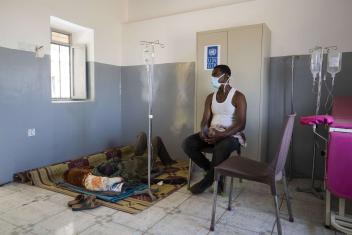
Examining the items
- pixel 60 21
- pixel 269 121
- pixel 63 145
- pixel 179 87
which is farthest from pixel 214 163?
pixel 60 21

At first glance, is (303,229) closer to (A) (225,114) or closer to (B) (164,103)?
(A) (225,114)

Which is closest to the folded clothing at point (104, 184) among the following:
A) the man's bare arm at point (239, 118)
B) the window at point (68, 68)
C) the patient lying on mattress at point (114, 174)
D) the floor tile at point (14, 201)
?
the patient lying on mattress at point (114, 174)

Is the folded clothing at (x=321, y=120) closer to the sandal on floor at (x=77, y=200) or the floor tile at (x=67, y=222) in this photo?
the floor tile at (x=67, y=222)

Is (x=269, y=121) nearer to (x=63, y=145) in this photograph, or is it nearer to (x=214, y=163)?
(x=214, y=163)

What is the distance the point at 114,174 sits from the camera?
2.86 metres

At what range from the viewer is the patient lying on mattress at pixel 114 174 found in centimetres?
259

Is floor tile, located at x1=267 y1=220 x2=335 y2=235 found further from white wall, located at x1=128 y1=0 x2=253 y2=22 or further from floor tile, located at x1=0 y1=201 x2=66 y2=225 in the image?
white wall, located at x1=128 y1=0 x2=253 y2=22

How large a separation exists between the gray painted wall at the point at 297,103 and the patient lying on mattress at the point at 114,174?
5.32ft

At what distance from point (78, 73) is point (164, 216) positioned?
2.75m

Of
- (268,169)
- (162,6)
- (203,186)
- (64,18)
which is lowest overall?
(203,186)

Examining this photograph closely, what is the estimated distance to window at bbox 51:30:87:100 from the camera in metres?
3.79

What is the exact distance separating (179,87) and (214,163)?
172 centimetres

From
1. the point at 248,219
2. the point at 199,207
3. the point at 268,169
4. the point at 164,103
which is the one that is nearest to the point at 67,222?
the point at 199,207

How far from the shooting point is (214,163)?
250cm
